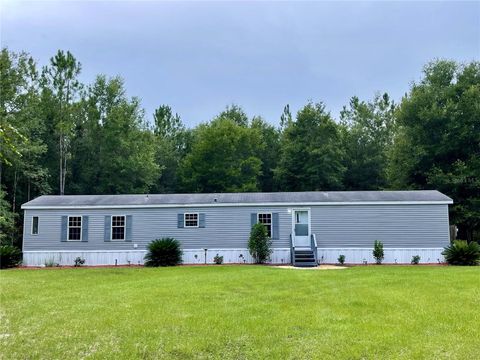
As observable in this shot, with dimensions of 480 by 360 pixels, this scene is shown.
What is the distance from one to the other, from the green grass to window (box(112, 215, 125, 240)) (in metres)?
6.39

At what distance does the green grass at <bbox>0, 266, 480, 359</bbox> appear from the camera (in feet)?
16.7

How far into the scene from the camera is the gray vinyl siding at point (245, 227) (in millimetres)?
16938

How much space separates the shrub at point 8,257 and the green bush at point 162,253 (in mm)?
5467

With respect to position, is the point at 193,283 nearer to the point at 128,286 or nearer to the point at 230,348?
the point at 128,286

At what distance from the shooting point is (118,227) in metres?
17.5

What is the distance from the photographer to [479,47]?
22328 mm

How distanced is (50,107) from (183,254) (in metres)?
17.7

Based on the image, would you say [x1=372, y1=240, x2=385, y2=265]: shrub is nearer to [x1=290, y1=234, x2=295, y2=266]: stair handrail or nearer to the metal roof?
the metal roof

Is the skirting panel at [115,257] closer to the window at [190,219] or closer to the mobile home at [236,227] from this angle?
the mobile home at [236,227]

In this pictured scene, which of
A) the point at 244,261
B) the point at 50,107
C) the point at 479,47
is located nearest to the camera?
the point at 244,261

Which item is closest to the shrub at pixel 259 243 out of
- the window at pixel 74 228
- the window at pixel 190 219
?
the window at pixel 190 219

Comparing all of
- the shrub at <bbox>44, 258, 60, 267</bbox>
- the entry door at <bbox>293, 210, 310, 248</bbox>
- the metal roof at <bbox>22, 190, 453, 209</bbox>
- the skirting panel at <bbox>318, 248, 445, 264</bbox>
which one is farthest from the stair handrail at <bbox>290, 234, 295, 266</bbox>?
the shrub at <bbox>44, 258, 60, 267</bbox>

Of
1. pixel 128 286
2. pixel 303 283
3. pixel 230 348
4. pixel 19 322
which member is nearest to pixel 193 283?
pixel 128 286

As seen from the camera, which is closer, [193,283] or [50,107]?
[193,283]
